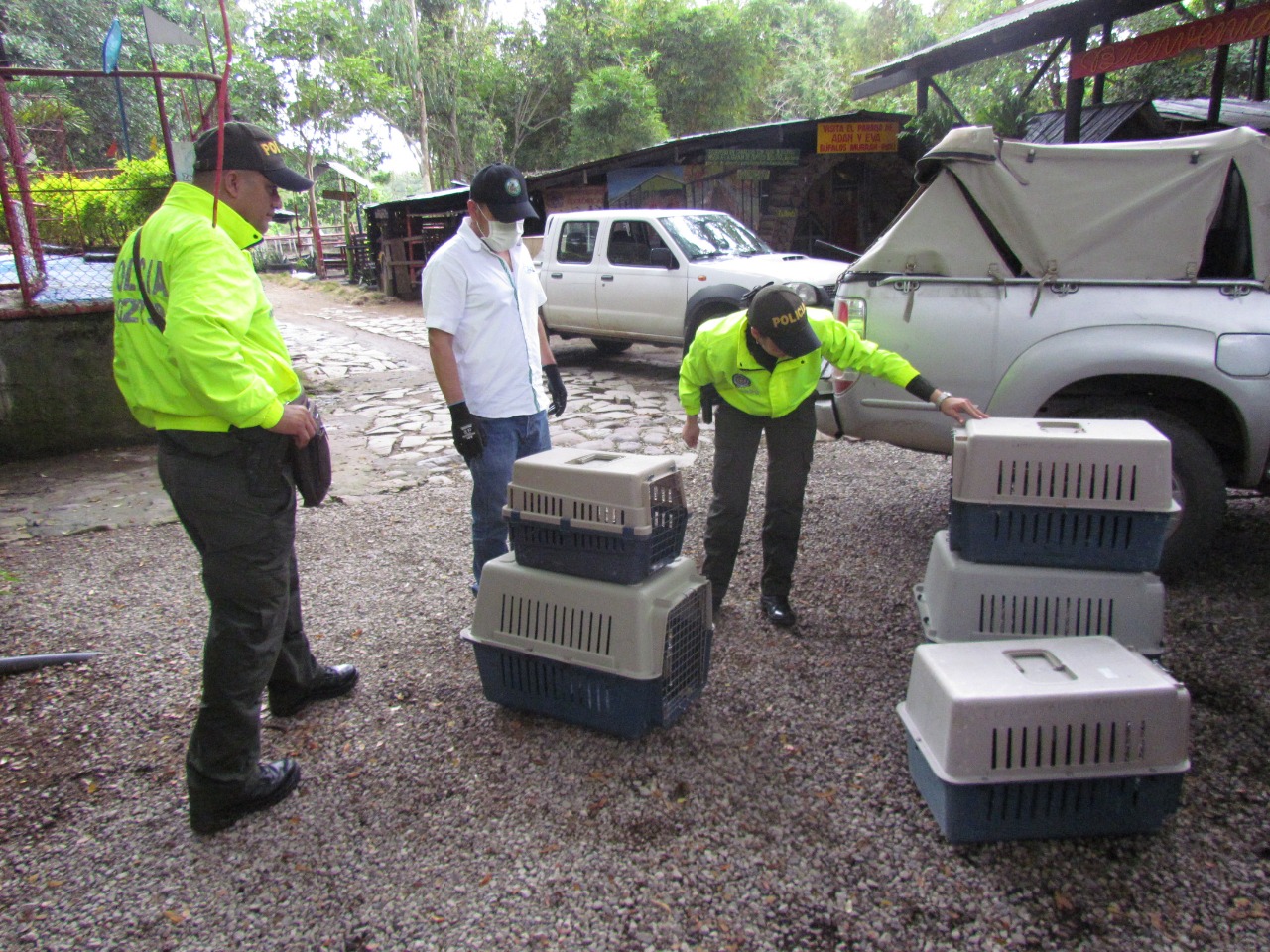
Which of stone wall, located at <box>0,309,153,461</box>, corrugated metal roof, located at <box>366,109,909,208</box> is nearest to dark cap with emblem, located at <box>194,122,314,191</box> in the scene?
stone wall, located at <box>0,309,153,461</box>

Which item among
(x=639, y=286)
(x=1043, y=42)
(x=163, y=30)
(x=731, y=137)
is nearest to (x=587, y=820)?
(x=163, y=30)

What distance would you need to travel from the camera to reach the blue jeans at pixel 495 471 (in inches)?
137

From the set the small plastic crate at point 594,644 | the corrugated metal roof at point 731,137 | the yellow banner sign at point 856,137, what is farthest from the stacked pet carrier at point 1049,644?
the yellow banner sign at point 856,137

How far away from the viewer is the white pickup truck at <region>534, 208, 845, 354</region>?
8.98 m

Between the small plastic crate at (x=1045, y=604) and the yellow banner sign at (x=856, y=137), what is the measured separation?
562 inches

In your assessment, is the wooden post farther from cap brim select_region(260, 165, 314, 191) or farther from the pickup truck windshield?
cap brim select_region(260, 165, 314, 191)

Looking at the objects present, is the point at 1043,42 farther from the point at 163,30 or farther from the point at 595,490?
the point at 595,490

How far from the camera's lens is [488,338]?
3443 millimetres

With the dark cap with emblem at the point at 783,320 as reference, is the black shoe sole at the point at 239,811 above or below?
below

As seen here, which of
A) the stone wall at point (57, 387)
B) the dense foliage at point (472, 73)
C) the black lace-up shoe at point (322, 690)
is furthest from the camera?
→ the dense foliage at point (472, 73)

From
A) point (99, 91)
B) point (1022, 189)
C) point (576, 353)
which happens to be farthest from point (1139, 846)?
point (99, 91)

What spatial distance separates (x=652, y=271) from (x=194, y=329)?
7801 mm

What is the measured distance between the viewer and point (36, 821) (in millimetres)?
2639

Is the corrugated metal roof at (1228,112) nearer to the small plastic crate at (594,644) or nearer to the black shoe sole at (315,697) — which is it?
the small plastic crate at (594,644)
